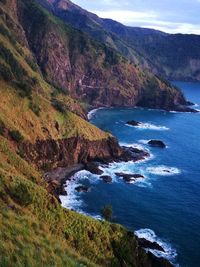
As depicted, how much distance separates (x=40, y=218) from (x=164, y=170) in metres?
78.4

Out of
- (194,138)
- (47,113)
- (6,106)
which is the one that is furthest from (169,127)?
(6,106)

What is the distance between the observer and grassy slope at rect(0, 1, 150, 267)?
3225 cm

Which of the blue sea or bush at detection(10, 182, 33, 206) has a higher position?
bush at detection(10, 182, 33, 206)

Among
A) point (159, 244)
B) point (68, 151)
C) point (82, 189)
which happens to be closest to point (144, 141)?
point (68, 151)

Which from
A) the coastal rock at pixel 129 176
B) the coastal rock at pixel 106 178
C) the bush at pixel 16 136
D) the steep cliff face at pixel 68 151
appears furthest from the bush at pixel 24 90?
the coastal rock at pixel 129 176

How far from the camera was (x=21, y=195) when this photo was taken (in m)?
58.5

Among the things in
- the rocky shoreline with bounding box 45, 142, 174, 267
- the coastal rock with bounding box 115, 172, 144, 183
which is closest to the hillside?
the rocky shoreline with bounding box 45, 142, 174, 267

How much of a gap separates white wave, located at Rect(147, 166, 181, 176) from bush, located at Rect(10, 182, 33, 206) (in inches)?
2869

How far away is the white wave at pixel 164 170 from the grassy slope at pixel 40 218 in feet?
67.7

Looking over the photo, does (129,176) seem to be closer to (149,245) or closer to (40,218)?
(149,245)

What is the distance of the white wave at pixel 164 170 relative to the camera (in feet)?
421

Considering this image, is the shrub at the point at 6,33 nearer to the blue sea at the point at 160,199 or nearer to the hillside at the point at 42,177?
the hillside at the point at 42,177

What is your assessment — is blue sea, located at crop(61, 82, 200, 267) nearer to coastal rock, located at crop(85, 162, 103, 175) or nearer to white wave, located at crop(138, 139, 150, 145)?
coastal rock, located at crop(85, 162, 103, 175)

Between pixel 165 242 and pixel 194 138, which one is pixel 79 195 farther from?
pixel 194 138
